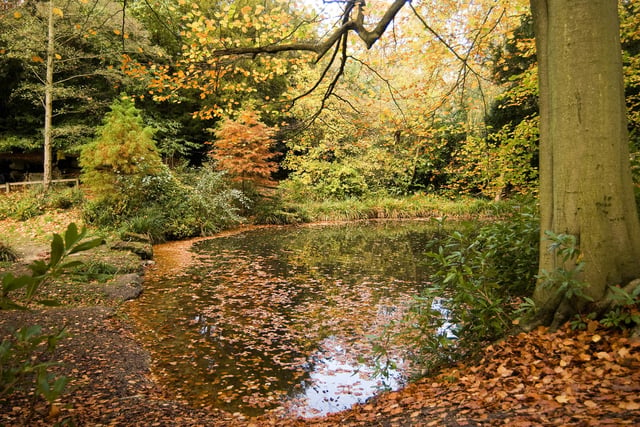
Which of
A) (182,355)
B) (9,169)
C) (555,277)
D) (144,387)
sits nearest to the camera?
(555,277)

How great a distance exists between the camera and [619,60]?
2914 millimetres

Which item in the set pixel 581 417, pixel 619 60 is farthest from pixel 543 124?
pixel 581 417

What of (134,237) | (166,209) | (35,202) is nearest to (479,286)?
(134,237)

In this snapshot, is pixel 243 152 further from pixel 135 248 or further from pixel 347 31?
pixel 347 31

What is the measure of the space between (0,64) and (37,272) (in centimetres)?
2074

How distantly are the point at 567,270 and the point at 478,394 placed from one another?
1.07 metres

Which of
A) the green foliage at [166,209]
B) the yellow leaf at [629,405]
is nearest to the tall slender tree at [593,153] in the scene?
the yellow leaf at [629,405]

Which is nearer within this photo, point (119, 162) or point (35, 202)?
point (119, 162)

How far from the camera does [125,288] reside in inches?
271

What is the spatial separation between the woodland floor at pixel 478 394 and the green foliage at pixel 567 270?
276 millimetres

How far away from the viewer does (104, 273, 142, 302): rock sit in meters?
6.52

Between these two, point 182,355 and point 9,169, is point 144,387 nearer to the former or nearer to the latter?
point 182,355

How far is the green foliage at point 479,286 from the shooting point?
131 inches

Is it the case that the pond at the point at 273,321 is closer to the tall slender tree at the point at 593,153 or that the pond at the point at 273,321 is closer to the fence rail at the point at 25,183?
the tall slender tree at the point at 593,153
